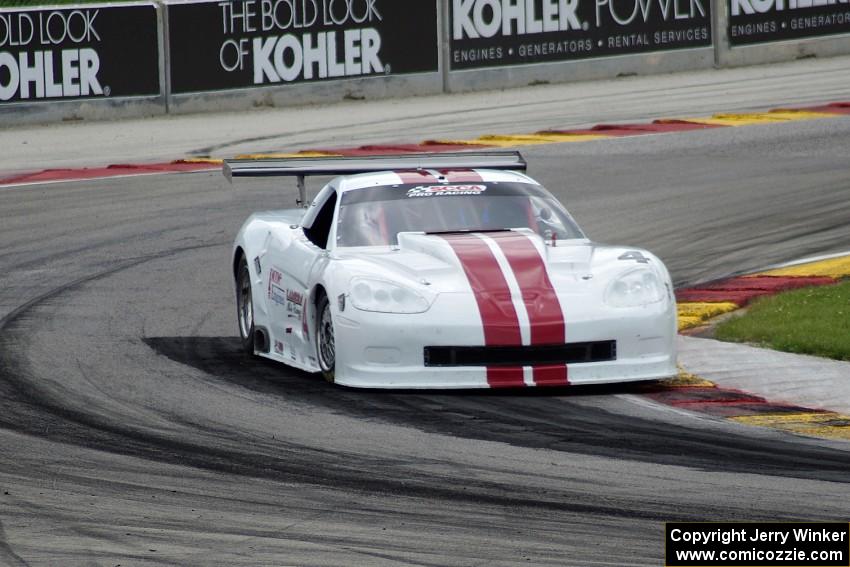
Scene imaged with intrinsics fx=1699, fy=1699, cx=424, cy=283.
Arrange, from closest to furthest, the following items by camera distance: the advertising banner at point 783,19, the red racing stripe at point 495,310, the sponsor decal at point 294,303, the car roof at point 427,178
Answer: the red racing stripe at point 495,310 < the sponsor decal at point 294,303 < the car roof at point 427,178 < the advertising banner at point 783,19

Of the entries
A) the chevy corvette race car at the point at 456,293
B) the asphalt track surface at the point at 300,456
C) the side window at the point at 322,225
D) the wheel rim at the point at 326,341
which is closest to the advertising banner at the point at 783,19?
the asphalt track surface at the point at 300,456

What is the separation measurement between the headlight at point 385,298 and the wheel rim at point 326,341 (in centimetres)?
25

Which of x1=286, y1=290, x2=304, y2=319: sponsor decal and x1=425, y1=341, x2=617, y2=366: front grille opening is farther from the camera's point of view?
x1=286, y1=290, x2=304, y2=319: sponsor decal

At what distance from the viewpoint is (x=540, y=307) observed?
935 centimetres

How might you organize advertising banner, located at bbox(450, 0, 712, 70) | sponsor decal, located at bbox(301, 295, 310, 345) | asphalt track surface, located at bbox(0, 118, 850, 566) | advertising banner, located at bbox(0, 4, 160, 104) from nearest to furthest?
asphalt track surface, located at bbox(0, 118, 850, 566)
sponsor decal, located at bbox(301, 295, 310, 345)
advertising banner, located at bbox(0, 4, 160, 104)
advertising banner, located at bbox(450, 0, 712, 70)

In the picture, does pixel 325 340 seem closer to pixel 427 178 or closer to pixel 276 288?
pixel 276 288

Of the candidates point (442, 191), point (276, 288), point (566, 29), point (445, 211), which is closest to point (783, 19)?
point (566, 29)

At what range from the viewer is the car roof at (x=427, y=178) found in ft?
35.5

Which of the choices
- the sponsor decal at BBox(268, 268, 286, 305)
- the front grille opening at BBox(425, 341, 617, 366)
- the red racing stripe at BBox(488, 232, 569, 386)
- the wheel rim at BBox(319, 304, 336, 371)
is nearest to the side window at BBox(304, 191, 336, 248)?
the sponsor decal at BBox(268, 268, 286, 305)

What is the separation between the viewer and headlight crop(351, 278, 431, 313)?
30.8 feet

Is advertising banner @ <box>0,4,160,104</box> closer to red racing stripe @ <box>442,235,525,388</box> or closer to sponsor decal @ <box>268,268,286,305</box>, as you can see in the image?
sponsor decal @ <box>268,268,286,305</box>

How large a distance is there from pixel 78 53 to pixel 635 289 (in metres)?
15.4

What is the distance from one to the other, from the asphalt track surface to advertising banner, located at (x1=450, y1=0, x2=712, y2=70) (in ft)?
37.0

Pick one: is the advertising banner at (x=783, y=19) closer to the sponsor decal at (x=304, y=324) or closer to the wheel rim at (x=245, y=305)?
the wheel rim at (x=245, y=305)
